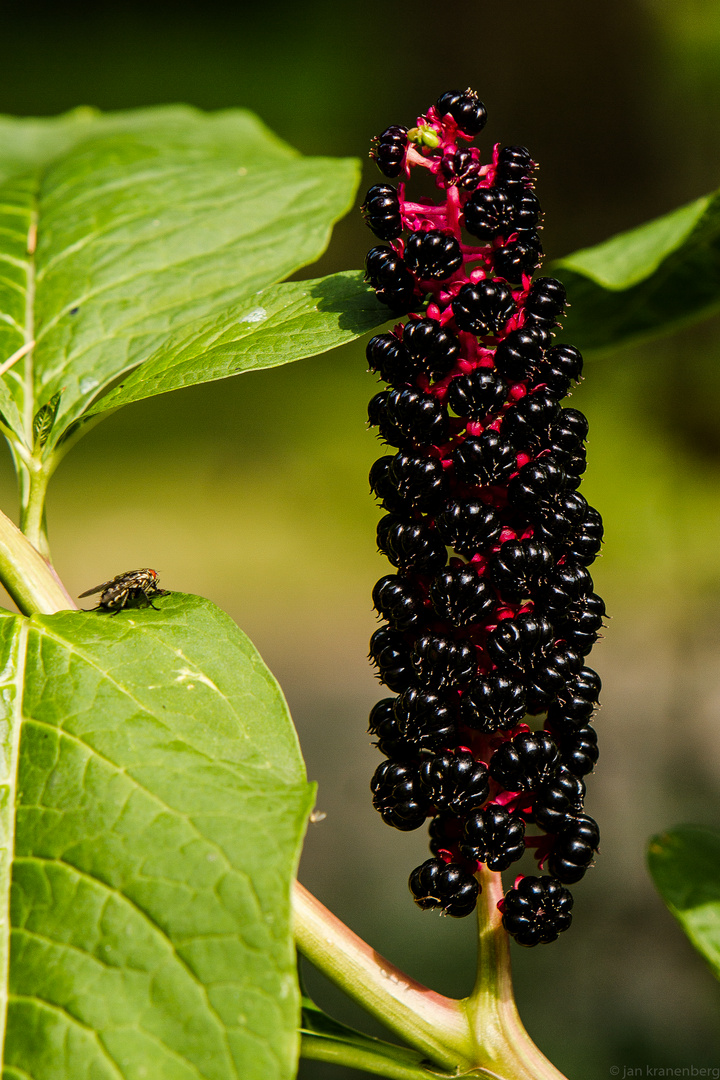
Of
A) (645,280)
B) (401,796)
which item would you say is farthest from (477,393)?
(645,280)

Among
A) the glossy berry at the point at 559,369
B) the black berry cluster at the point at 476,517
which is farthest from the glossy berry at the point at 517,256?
the glossy berry at the point at 559,369

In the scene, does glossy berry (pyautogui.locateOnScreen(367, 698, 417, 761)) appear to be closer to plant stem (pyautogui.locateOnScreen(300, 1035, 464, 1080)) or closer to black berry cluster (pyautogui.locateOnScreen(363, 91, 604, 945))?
black berry cluster (pyautogui.locateOnScreen(363, 91, 604, 945))

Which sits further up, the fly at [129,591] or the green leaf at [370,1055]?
the fly at [129,591]

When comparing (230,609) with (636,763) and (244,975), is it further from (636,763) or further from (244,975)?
(244,975)

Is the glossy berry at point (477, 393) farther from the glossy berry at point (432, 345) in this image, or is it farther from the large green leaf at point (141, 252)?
the large green leaf at point (141, 252)

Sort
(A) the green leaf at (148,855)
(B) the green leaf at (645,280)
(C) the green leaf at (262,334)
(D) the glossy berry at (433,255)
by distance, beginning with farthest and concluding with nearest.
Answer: (B) the green leaf at (645,280)
(C) the green leaf at (262,334)
(D) the glossy berry at (433,255)
(A) the green leaf at (148,855)

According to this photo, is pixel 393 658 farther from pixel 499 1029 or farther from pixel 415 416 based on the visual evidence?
pixel 499 1029

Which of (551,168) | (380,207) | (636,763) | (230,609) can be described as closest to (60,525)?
(230,609)

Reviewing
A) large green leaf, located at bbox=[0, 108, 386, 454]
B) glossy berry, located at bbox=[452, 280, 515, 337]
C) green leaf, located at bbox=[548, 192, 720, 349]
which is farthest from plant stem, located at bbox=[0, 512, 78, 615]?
green leaf, located at bbox=[548, 192, 720, 349]
